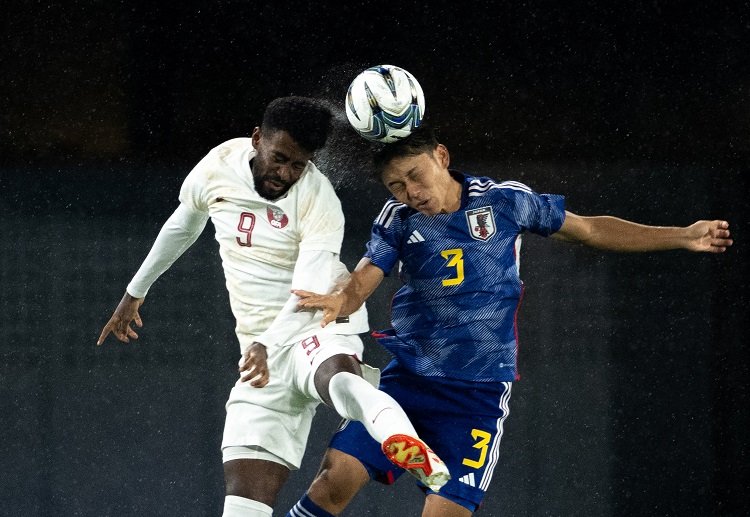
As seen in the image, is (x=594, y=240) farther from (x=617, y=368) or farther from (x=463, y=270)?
(x=617, y=368)

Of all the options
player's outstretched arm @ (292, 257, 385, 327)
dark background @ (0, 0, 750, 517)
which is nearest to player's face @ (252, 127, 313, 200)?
player's outstretched arm @ (292, 257, 385, 327)

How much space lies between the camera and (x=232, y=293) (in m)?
2.82

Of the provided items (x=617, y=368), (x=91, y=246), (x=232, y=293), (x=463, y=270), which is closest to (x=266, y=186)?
(x=232, y=293)

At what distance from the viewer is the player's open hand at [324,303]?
2363mm

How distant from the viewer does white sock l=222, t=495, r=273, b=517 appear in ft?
8.75

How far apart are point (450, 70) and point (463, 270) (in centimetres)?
193

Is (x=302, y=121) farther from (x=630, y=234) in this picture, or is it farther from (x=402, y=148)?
(x=630, y=234)

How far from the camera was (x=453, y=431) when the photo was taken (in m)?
2.49

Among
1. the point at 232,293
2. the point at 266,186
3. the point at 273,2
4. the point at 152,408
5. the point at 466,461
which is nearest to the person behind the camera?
the point at 466,461

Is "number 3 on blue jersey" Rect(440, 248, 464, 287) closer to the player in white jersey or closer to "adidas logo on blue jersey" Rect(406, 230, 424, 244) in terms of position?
"adidas logo on blue jersey" Rect(406, 230, 424, 244)

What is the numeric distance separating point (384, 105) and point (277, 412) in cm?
83

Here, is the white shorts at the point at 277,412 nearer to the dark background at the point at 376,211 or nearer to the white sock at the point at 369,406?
the white sock at the point at 369,406

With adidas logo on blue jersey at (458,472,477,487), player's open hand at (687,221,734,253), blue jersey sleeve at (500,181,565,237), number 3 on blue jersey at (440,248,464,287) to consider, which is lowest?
adidas logo on blue jersey at (458,472,477,487)

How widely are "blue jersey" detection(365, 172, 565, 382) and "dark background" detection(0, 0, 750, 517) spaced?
1.46 meters
